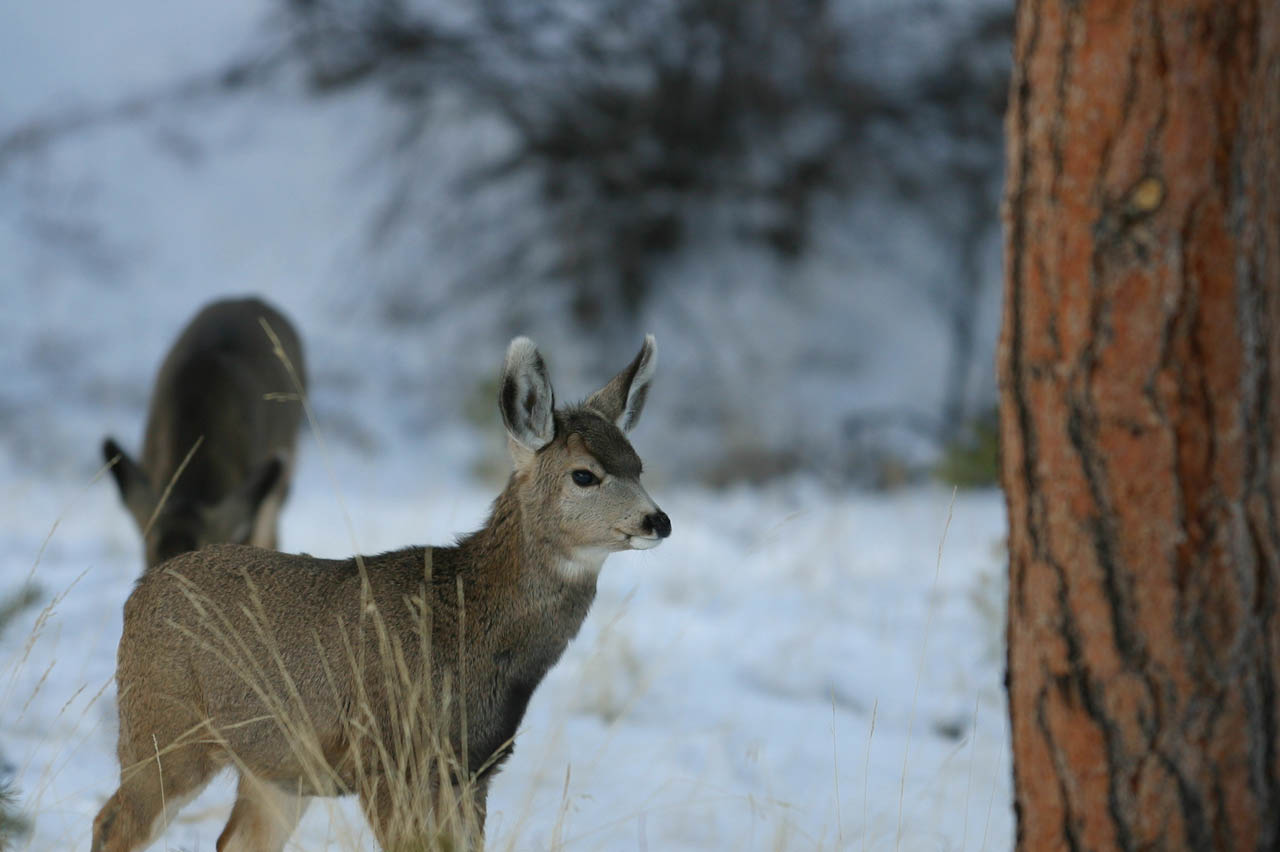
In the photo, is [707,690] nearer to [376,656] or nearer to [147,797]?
[376,656]

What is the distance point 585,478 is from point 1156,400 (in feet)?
5.77

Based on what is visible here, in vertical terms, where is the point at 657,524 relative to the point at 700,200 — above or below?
below

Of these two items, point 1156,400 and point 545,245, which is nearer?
point 1156,400

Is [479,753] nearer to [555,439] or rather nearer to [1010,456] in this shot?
[555,439]

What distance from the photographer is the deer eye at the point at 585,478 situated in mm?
3898

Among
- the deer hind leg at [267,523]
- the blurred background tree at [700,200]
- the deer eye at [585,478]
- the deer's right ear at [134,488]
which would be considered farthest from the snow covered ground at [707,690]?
the blurred background tree at [700,200]

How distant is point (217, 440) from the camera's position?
7.43 metres

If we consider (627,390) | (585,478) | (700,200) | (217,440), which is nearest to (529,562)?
(585,478)

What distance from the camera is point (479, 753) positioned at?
367 cm

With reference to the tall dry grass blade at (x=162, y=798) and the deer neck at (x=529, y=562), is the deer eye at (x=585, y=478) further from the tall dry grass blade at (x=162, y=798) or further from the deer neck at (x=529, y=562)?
the tall dry grass blade at (x=162, y=798)

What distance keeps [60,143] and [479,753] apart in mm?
16024

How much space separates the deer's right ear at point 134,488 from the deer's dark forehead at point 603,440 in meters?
3.15

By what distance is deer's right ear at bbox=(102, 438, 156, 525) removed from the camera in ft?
21.3

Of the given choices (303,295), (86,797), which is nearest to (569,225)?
(303,295)
